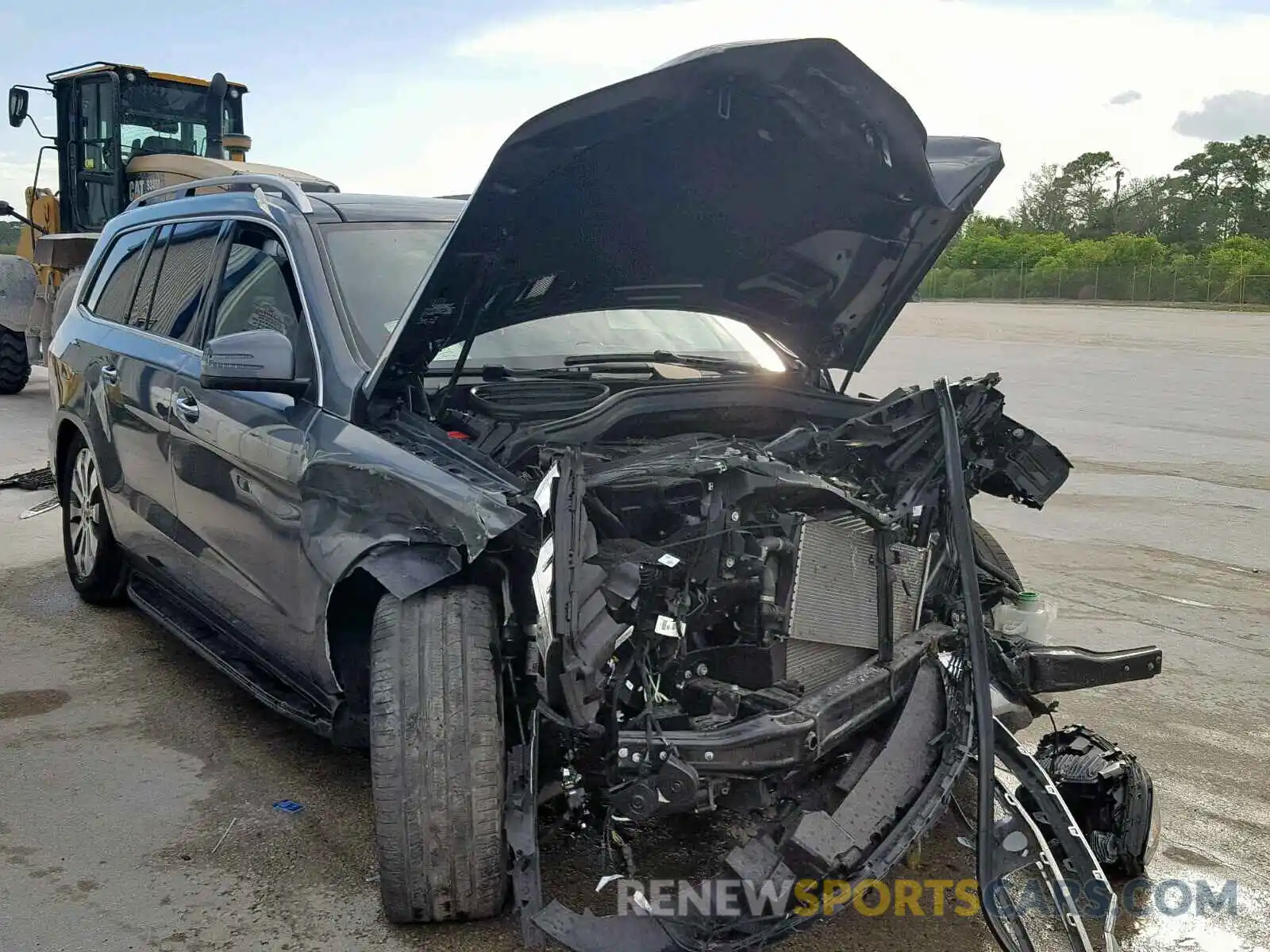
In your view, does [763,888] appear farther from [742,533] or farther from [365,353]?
[365,353]

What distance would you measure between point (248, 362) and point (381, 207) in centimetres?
108

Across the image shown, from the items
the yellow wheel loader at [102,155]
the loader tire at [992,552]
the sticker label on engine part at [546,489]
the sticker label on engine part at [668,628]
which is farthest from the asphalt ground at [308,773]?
the yellow wheel loader at [102,155]

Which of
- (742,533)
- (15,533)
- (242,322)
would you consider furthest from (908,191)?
(15,533)

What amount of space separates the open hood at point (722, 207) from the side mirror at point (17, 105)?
11.2m

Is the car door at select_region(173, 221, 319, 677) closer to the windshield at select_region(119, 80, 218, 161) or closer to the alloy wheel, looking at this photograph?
the alloy wheel

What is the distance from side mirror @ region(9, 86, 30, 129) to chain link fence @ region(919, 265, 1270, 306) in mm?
34346

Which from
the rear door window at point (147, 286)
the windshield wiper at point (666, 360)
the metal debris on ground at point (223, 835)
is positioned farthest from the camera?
the rear door window at point (147, 286)

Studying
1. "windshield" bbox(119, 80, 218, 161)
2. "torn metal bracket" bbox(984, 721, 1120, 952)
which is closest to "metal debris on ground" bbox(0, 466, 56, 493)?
"windshield" bbox(119, 80, 218, 161)

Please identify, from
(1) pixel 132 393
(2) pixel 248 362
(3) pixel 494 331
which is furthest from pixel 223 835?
(1) pixel 132 393

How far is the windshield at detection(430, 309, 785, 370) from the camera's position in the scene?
4.24 m

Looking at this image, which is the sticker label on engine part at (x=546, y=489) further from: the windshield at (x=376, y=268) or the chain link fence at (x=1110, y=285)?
the chain link fence at (x=1110, y=285)

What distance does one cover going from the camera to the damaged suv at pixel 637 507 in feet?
9.41

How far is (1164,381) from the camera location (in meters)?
17.7

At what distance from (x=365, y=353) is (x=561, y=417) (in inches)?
24.8
